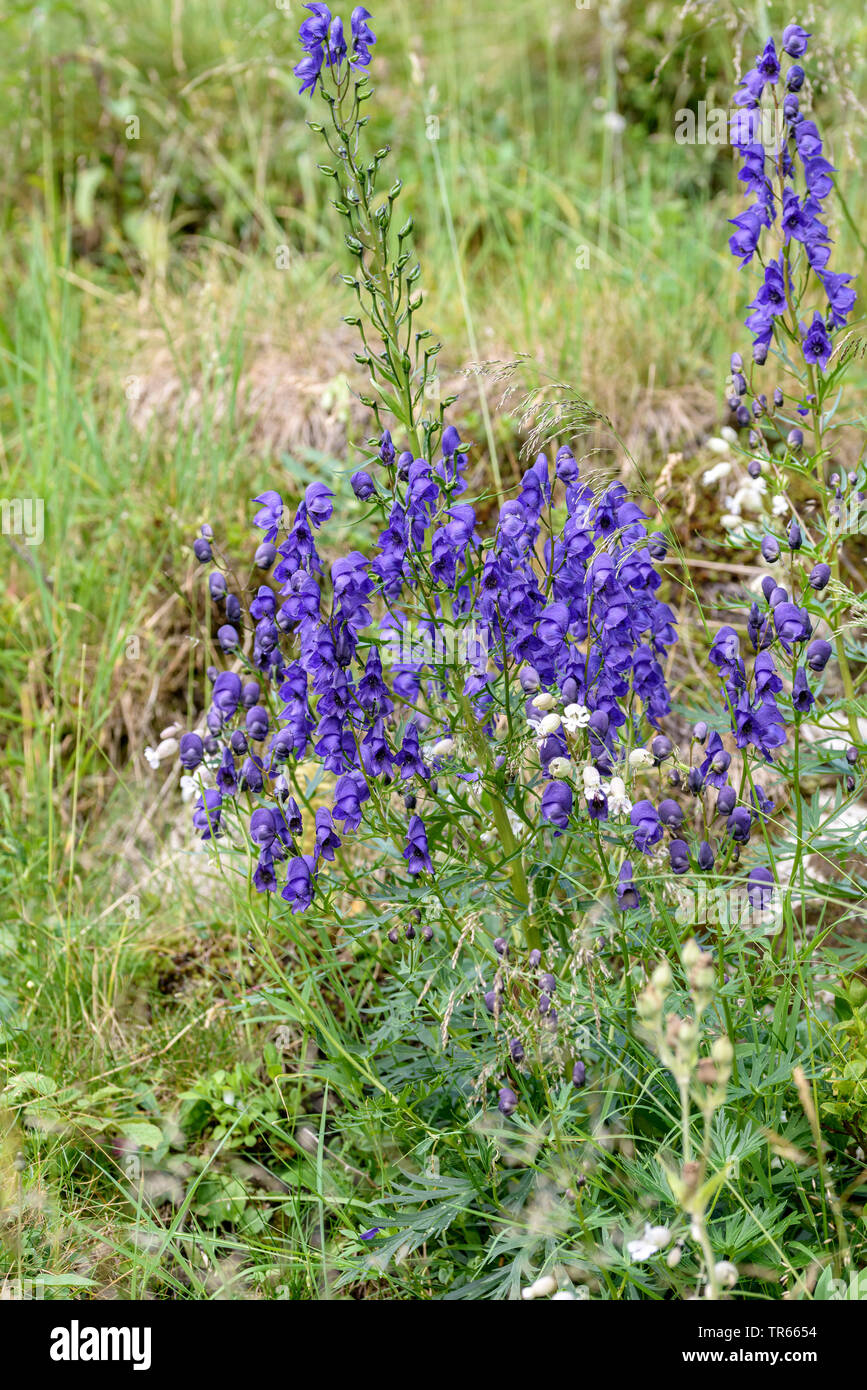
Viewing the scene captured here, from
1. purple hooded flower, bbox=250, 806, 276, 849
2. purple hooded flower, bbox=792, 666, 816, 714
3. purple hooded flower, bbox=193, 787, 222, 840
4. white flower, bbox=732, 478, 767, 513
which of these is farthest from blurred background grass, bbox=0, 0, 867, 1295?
purple hooded flower, bbox=792, 666, 816, 714

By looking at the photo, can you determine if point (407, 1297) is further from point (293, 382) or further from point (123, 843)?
point (293, 382)

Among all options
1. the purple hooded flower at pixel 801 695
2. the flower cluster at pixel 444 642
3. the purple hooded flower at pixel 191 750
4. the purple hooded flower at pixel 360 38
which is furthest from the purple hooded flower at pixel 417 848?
→ the purple hooded flower at pixel 360 38

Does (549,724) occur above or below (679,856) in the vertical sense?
above

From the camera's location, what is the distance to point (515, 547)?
230cm

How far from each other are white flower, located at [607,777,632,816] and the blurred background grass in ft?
3.68

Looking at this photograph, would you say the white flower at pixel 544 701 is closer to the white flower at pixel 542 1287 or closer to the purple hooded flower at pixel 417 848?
the purple hooded flower at pixel 417 848

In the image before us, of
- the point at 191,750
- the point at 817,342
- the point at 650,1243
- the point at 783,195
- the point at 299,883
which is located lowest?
the point at 650,1243

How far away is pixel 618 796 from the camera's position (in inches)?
87.0

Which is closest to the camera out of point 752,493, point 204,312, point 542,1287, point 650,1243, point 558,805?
point 650,1243

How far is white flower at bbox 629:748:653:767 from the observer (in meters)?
2.33

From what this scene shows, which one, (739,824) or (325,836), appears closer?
(739,824)

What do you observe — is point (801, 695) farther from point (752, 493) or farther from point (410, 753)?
point (752, 493)

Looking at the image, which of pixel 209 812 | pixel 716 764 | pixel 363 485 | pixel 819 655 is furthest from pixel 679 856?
pixel 209 812

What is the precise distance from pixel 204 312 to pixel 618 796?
149 inches
